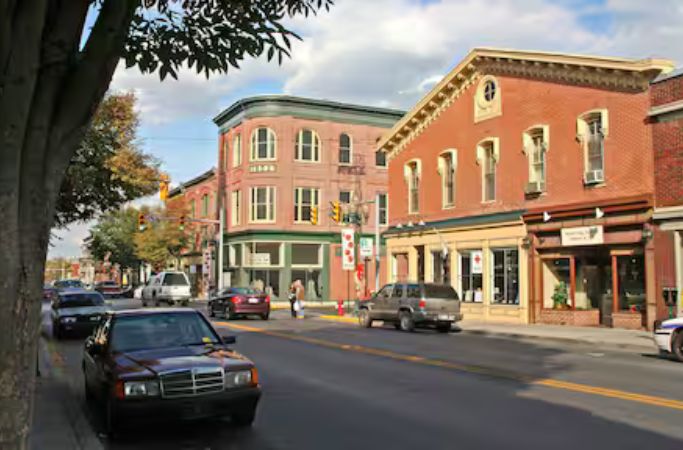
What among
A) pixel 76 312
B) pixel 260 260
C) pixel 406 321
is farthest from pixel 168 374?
pixel 260 260

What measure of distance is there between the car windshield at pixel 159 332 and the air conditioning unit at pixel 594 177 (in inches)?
732

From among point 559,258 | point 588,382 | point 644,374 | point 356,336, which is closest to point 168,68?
point 588,382

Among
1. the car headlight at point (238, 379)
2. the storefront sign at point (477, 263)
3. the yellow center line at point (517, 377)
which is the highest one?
the storefront sign at point (477, 263)

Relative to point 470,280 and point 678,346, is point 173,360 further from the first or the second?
point 470,280

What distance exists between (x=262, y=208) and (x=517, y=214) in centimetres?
2452

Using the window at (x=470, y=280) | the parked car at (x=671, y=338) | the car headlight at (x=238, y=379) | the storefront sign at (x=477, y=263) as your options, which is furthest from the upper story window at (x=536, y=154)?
the car headlight at (x=238, y=379)

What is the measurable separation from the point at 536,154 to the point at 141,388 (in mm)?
22881

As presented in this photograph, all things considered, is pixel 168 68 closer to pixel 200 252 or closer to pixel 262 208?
pixel 262 208

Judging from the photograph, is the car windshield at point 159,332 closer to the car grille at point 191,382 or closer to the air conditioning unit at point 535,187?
Result: the car grille at point 191,382

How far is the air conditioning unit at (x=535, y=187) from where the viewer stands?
26.8 meters

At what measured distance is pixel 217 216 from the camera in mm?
56344

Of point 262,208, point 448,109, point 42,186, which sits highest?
point 448,109

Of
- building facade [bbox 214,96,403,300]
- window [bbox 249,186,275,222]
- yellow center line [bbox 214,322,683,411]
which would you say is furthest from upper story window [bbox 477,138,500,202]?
window [bbox 249,186,275,222]

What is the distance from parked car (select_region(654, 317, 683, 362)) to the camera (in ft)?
49.4
